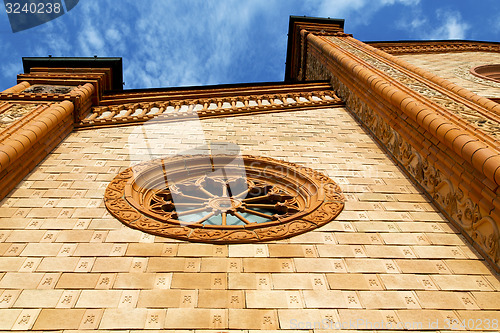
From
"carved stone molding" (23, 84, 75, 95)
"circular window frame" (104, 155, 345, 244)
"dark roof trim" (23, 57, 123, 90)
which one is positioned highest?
"dark roof trim" (23, 57, 123, 90)

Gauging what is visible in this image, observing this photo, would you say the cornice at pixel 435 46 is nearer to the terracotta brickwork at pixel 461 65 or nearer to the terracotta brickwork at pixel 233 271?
the terracotta brickwork at pixel 461 65

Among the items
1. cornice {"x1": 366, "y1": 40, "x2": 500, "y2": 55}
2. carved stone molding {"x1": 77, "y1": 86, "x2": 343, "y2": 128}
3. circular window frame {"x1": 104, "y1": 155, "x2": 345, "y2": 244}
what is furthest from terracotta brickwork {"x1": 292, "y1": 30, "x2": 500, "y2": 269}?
cornice {"x1": 366, "y1": 40, "x2": 500, "y2": 55}

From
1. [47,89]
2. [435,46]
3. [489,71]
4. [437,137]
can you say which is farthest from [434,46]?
[47,89]

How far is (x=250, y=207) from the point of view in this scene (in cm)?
625

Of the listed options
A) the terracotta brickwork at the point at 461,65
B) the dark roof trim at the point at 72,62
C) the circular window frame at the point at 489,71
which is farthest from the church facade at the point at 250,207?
the circular window frame at the point at 489,71

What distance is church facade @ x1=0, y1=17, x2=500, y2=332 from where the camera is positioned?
4023 millimetres

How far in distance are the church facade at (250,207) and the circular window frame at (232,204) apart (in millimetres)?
28

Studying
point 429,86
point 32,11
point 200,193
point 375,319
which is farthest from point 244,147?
point 32,11

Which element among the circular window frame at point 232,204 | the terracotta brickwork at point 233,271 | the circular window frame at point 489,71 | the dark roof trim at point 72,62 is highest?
the dark roof trim at point 72,62

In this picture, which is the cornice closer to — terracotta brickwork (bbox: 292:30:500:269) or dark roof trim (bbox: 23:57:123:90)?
terracotta brickwork (bbox: 292:30:500:269)

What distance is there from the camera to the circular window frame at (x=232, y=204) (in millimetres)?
5090

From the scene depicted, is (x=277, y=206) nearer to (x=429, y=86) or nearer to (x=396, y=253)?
(x=396, y=253)

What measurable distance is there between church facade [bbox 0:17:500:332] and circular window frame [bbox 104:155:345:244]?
0.03 m

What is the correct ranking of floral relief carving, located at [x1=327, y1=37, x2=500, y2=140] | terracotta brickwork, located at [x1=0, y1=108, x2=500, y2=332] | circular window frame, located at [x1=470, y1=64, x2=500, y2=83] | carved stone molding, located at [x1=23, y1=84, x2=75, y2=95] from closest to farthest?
terracotta brickwork, located at [x1=0, y1=108, x2=500, y2=332] < floral relief carving, located at [x1=327, y1=37, x2=500, y2=140] < carved stone molding, located at [x1=23, y1=84, x2=75, y2=95] < circular window frame, located at [x1=470, y1=64, x2=500, y2=83]
